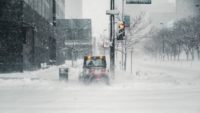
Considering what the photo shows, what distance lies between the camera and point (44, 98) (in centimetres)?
1619

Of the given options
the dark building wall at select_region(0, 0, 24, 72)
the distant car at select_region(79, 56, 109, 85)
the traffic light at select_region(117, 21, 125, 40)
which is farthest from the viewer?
the dark building wall at select_region(0, 0, 24, 72)

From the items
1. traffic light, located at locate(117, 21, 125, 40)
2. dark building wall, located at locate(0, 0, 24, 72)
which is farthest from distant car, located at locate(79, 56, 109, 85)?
dark building wall, located at locate(0, 0, 24, 72)

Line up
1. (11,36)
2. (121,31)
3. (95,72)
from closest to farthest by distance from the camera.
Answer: (95,72) < (121,31) < (11,36)

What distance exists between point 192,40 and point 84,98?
2865 inches

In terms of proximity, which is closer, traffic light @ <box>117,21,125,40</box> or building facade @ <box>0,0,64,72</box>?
traffic light @ <box>117,21,125,40</box>

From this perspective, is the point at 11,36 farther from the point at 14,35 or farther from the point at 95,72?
the point at 95,72

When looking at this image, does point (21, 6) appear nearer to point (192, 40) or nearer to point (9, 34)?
point (9, 34)

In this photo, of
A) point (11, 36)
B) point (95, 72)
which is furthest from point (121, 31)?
point (11, 36)

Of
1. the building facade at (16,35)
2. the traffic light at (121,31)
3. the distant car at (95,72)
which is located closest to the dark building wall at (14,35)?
the building facade at (16,35)

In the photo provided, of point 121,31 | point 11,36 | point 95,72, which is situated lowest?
point 95,72

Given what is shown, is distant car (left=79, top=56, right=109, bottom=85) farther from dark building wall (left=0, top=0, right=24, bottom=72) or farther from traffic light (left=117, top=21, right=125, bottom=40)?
dark building wall (left=0, top=0, right=24, bottom=72)

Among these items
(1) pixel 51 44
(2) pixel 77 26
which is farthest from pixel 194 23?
(1) pixel 51 44

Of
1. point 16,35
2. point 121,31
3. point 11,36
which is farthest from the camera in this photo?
point 16,35

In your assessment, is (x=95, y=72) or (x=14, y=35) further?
(x=14, y=35)
